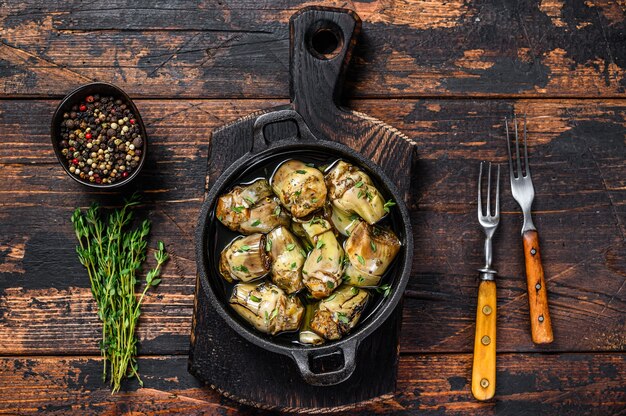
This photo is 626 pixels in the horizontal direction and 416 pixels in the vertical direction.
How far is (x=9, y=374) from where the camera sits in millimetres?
1806

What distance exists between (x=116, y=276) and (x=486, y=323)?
1.01 m

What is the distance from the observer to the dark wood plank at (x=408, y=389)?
1795 mm

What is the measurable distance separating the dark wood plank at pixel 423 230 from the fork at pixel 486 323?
0.04 meters

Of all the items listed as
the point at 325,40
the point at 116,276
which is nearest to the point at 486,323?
the point at 325,40

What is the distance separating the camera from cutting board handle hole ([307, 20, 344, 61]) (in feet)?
5.62

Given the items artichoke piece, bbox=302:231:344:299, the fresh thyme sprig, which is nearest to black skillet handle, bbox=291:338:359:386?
artichoke piece, bbox=302:231:344:299

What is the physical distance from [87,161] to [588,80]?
1415 mm

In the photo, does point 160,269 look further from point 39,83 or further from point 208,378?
point 39,83

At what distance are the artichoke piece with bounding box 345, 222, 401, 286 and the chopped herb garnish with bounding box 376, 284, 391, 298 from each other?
0.7 inches

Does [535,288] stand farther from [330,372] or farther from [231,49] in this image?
[231,49]

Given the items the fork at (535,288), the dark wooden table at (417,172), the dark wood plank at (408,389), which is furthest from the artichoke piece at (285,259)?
the fork at (535,288)

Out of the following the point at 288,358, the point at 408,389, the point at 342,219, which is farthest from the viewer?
the point at 408,389

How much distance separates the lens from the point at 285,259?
1503 millimetres

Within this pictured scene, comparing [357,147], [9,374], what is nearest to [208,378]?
[9,374]
